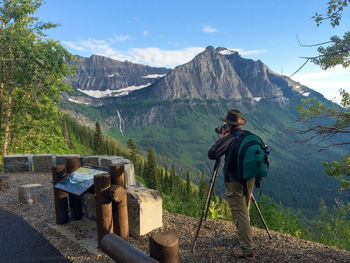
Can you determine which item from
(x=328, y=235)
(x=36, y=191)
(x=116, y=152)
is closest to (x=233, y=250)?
(x=328, y=235)

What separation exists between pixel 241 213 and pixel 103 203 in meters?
2.83

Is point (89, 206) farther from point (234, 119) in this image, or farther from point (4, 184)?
point (4, 184)

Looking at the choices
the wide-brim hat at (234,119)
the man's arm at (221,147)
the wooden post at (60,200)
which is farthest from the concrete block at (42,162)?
the wide-brim hat at (234,119)

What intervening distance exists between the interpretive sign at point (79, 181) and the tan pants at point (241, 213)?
121 inches

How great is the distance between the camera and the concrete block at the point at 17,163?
13612 millimetres

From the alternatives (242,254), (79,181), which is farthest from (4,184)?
(242,254)

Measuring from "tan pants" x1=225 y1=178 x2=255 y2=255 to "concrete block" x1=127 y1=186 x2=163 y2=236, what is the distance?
204 centimetres

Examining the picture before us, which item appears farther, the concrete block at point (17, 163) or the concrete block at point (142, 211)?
the concrete block at point (17, 163)

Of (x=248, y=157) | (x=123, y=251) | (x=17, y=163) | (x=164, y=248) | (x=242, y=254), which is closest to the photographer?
(x=164, y=248)

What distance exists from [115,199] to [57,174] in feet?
8.16

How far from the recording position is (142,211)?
19.6 ft

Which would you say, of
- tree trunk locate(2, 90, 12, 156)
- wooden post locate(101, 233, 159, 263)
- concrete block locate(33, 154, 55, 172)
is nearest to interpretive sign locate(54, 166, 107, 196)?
wooden post locate(101, 233, 159, 263)

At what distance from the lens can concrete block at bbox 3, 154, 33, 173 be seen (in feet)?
44.7

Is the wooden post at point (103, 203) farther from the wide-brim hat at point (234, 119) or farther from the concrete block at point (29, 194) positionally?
the concrete block at point (29, 194)
